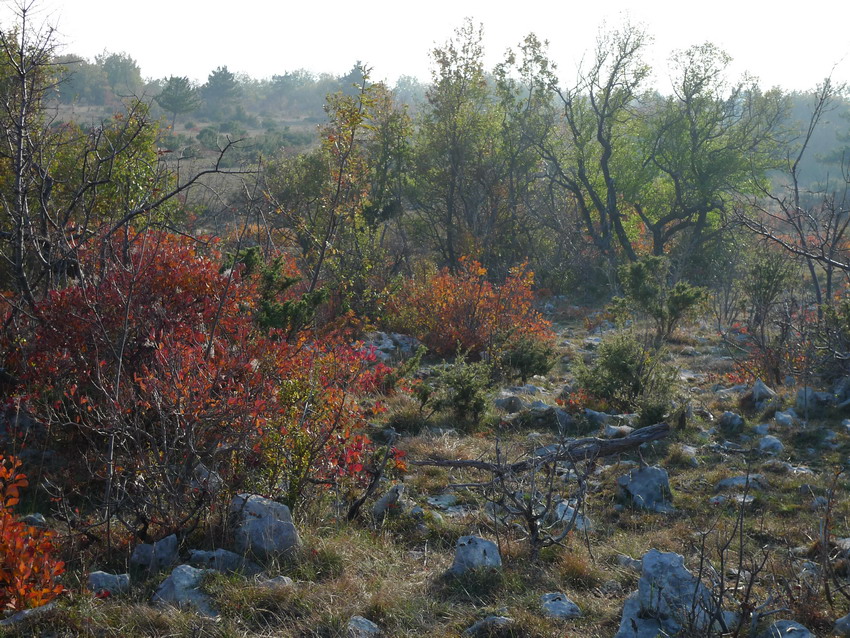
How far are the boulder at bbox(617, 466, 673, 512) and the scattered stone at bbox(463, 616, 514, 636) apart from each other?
1.94 meters

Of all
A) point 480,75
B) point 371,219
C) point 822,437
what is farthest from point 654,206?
point 822,437

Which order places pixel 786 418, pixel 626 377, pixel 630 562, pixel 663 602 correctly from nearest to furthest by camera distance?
pixel 663 602 < pixel 630 562 < pixel 786 418 < pixel 626 377

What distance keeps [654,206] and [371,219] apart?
9884mm

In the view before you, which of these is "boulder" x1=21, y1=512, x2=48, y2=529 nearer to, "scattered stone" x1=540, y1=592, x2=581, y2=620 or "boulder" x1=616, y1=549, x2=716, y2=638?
"scattered stone" x1=540, y1=592, x2=581, y2=620

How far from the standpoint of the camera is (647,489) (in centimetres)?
482

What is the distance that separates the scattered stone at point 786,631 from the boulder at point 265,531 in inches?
85.8

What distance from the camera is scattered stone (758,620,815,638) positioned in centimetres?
290

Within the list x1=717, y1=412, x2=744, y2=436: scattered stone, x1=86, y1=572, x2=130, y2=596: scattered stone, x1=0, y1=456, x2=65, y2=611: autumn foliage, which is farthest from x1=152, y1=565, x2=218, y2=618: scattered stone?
x1=717, y1=412, x2=744, y2=436: scattered stone

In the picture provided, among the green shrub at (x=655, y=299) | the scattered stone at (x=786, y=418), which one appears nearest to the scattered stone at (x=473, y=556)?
the scattered stone at (x=786, y=418)

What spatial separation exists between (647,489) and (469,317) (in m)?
5.38

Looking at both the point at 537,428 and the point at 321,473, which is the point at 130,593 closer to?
the point at 321,473

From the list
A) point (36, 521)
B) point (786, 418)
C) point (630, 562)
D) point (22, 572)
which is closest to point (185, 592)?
point (22, 572)

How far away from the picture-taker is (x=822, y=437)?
614 cm

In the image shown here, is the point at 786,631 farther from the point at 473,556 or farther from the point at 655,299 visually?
the point at 655,299
